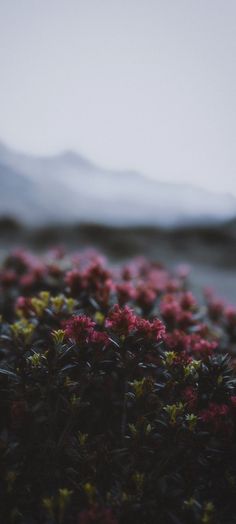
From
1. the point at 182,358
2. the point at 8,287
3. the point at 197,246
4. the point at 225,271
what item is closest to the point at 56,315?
the point at 182,358

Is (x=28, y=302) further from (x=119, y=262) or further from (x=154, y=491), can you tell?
(x=119, y=262)

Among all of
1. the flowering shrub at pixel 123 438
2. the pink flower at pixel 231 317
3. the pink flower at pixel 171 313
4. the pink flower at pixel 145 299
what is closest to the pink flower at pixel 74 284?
the pink flower at pixel 145 299

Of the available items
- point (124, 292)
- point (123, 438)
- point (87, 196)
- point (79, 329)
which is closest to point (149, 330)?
point (79, 329)

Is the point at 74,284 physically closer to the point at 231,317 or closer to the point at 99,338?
the point at 99,338

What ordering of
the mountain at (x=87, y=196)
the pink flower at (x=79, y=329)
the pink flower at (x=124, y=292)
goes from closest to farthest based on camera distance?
the pink flower at (x=79, y=329) → the pink flower at (x=124, y=292) → the mountain at (x=87, y=196)

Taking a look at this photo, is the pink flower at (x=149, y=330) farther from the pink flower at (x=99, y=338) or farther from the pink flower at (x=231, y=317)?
the pink flower at (x=231, y=317)

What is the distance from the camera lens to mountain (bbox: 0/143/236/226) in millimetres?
6375

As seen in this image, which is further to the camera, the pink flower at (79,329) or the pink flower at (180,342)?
the pink flower at (180,342)

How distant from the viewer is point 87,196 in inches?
262

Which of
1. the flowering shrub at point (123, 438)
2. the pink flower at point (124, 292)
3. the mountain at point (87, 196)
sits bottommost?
the flowering shrub at point (123, 438)

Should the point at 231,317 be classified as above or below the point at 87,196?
below

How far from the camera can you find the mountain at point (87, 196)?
638cm

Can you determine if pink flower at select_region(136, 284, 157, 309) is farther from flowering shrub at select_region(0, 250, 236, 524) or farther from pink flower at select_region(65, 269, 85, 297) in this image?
flowering shrub at select_region(0, 250, 236, 524)

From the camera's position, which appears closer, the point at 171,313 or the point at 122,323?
the point at 122,323
